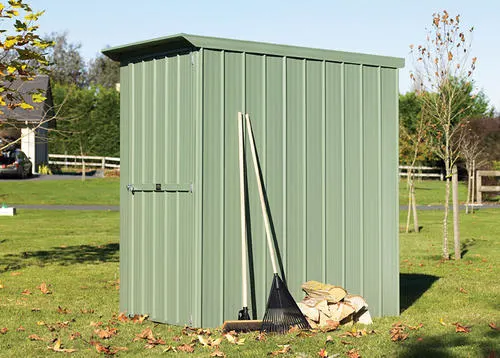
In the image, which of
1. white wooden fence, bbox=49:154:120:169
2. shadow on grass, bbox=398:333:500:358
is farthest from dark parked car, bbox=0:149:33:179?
shadow on grass, bbox=398:333:500:358

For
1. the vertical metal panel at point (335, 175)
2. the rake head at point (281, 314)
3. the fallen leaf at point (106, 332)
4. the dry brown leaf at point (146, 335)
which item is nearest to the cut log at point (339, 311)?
the rake head at point (281, 314)

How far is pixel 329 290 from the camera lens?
859 centimetres

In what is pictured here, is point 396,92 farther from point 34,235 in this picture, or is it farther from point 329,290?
point 34,235

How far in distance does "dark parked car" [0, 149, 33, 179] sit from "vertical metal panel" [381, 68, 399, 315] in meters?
33.6

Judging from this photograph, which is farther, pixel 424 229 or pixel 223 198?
pixel 424 229

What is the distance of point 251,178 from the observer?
8586mm

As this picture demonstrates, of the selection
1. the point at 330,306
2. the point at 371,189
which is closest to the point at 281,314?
the point at 330,306

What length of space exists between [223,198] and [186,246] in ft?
1.99

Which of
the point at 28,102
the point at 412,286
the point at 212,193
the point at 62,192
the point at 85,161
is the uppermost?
the point at 28,102

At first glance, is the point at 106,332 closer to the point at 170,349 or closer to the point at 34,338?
the point at 34,338

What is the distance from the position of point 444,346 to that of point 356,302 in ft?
5.08

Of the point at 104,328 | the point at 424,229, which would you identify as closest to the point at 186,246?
the point at 104,328

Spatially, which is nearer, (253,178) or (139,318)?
(253,178)

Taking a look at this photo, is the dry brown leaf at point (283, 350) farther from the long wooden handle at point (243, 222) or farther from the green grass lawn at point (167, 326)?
the long wooden handle at point (243, 222)
